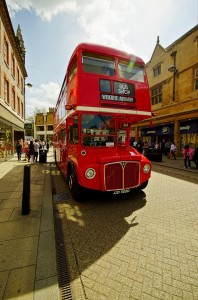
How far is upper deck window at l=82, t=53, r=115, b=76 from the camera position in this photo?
5.06 m

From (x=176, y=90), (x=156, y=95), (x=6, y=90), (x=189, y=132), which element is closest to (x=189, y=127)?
(x=189, y=132)

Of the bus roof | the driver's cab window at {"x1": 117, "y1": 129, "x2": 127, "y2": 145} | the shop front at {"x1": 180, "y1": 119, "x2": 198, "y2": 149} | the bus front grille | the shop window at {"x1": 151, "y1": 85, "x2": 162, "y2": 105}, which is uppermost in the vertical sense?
the shop window at {"x1": 151, "y1": 85, "x2": 162, "y2": 105}

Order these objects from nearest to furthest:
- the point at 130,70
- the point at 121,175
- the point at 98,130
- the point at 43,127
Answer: the point at 121,175 < the point at 98,130 < the point at 130,70 < the point at 43,127

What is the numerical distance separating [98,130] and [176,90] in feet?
53.6

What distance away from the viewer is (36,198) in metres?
5.47

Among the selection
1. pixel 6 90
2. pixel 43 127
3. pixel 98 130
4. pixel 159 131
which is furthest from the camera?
pixel 43 127

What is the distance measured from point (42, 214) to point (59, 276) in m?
1.99

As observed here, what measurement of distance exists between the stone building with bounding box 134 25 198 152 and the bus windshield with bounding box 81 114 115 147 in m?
13.4

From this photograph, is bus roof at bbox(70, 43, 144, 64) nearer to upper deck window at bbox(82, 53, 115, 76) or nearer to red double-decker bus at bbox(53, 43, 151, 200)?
red double-decker bus at bbox(53, 43, 151, 200)

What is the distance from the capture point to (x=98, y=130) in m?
5.30

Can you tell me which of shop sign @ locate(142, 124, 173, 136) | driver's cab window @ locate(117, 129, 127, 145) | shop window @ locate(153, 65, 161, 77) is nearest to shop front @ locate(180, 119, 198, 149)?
shop sign @ locate(142, 124, 173, 136)

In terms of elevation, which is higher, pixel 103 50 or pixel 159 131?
pixel 103 50

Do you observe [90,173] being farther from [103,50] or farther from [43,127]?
[43,127]

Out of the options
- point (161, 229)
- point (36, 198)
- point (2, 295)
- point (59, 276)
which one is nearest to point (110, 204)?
point (161, 229)
